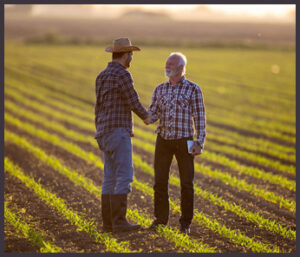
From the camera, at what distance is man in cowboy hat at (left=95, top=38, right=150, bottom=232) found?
17.1ft

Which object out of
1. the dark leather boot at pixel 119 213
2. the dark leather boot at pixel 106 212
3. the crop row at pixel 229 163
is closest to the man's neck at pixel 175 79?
the dark leather boot at pixel 119 213

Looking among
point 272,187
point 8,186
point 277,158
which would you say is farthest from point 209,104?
point 8,186

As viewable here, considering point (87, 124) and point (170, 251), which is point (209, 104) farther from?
point (170, 251)

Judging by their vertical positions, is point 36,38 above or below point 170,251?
above

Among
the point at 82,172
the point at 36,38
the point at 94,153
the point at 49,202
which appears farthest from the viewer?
the point at 36,38

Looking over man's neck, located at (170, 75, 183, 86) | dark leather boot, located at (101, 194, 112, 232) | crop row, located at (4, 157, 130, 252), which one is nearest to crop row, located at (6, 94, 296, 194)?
crop row, located at (4, 157, 130, 252)

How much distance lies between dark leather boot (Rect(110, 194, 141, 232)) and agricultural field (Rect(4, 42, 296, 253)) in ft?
0.35

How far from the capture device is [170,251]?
505 centimetres

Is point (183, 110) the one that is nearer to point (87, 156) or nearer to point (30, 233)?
point (30, 233)

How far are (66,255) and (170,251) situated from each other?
Answer: 4.16ft

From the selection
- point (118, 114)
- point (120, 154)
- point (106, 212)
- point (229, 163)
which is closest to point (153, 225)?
point (106, 212)

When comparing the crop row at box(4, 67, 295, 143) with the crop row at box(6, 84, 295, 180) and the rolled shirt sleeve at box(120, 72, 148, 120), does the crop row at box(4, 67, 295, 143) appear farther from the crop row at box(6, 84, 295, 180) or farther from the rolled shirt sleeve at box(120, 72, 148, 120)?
the rolled shirt sleeve at box(120, 72, 148, 120)

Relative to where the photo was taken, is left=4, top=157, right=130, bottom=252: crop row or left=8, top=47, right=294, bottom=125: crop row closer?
left=4, top=157, right=130, bottom=252: crop row

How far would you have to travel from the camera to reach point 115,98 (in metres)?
5.25
